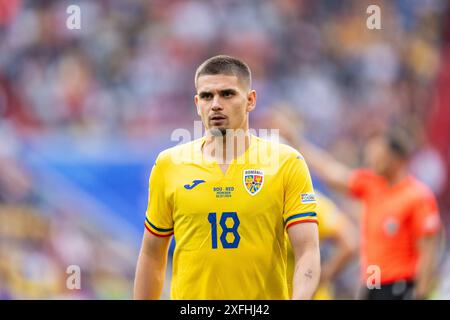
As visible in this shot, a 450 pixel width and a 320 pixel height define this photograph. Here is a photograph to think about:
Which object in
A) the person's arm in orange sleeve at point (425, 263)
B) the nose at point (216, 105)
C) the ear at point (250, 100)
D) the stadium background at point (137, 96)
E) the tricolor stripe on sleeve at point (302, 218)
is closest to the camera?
the tricolor stripe on sleeve at point (302, 218)

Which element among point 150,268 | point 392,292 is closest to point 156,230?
point 150,268

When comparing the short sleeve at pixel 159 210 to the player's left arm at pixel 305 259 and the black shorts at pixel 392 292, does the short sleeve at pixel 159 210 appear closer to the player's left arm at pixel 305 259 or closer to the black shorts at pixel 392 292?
the player's left arm at pixel 305 259

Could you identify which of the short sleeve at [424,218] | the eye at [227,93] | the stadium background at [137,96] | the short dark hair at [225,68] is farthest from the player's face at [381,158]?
the eye at [227,93]

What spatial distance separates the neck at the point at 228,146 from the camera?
4.79 metres

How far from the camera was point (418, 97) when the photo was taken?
12.1 m

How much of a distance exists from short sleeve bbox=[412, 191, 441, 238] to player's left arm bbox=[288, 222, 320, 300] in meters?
3.76

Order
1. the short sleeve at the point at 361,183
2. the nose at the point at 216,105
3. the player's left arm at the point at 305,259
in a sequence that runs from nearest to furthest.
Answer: the player's left arm at the point at 305,259 → the nose at the point at 216,105 → the short sleeve at the point at 361,183

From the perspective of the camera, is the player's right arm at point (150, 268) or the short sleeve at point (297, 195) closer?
the short sleeve at point (297, 195)

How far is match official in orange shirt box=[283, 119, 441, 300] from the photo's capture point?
8023 millimetres

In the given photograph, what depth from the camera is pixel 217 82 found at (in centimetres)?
469

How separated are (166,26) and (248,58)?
1.29 metres

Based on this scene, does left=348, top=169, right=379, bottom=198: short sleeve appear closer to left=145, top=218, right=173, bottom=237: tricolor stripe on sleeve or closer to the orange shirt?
the orange shirt

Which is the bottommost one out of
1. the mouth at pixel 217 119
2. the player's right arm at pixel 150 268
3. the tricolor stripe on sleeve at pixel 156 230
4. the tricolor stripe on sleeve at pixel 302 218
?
the player's right arm at pixel 150 268

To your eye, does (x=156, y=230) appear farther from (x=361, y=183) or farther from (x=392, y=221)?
(x=361, y=183)
